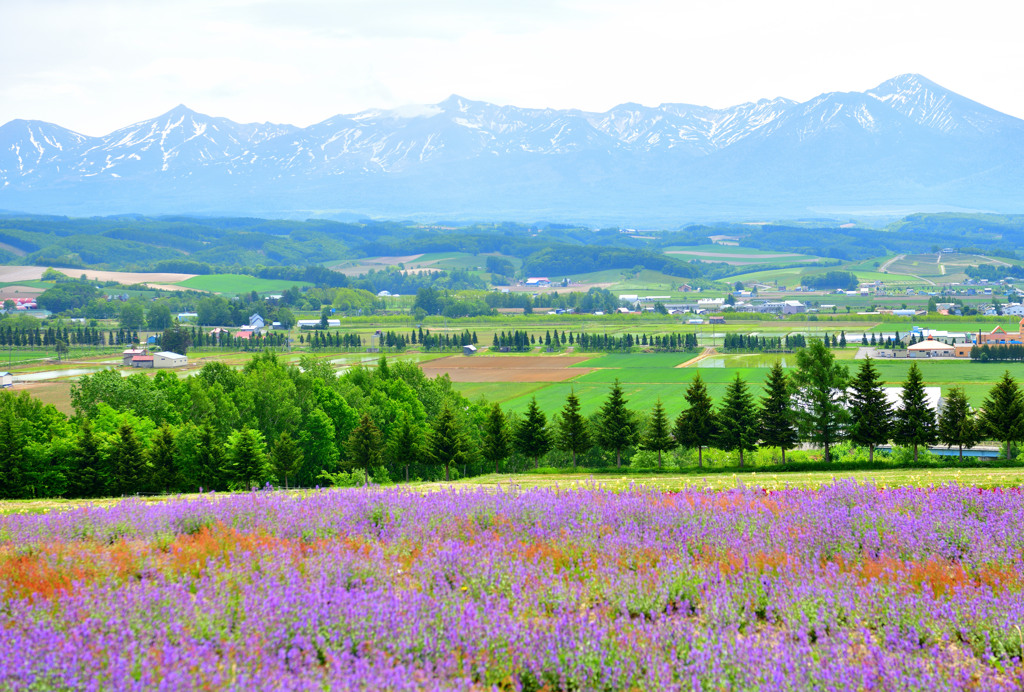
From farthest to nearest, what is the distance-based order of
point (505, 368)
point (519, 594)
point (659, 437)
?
point (505, 368), point (659, 437), point (519, 594)

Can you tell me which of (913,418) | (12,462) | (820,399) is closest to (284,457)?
(12,462)

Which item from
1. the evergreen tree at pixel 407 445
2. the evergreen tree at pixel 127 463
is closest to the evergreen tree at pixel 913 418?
the evergreen tree at pixel 407 445

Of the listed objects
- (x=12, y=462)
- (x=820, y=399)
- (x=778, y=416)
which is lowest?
(x=778, y=416)

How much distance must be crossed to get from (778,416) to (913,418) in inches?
250

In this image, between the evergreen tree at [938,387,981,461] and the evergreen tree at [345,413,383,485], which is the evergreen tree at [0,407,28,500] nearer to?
the evergreen tree at [345,413,383,485]

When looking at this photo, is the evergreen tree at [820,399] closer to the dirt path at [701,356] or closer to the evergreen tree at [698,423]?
the evergreen tree at [698,423]

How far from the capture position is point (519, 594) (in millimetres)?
9227

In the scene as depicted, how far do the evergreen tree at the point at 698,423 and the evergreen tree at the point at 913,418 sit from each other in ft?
28.8

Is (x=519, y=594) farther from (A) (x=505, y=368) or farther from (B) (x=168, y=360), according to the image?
(B) (x=168, y=360)

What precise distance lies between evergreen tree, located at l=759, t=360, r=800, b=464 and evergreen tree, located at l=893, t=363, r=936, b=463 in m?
4.98

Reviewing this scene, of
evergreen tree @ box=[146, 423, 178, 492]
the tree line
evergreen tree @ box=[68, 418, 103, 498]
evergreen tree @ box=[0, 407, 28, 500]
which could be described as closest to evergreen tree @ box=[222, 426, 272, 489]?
the tree line

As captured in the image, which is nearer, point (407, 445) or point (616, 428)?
point (407, 445)

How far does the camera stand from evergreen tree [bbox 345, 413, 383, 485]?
45.5 m

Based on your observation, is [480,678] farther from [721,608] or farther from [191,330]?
[191,330]
